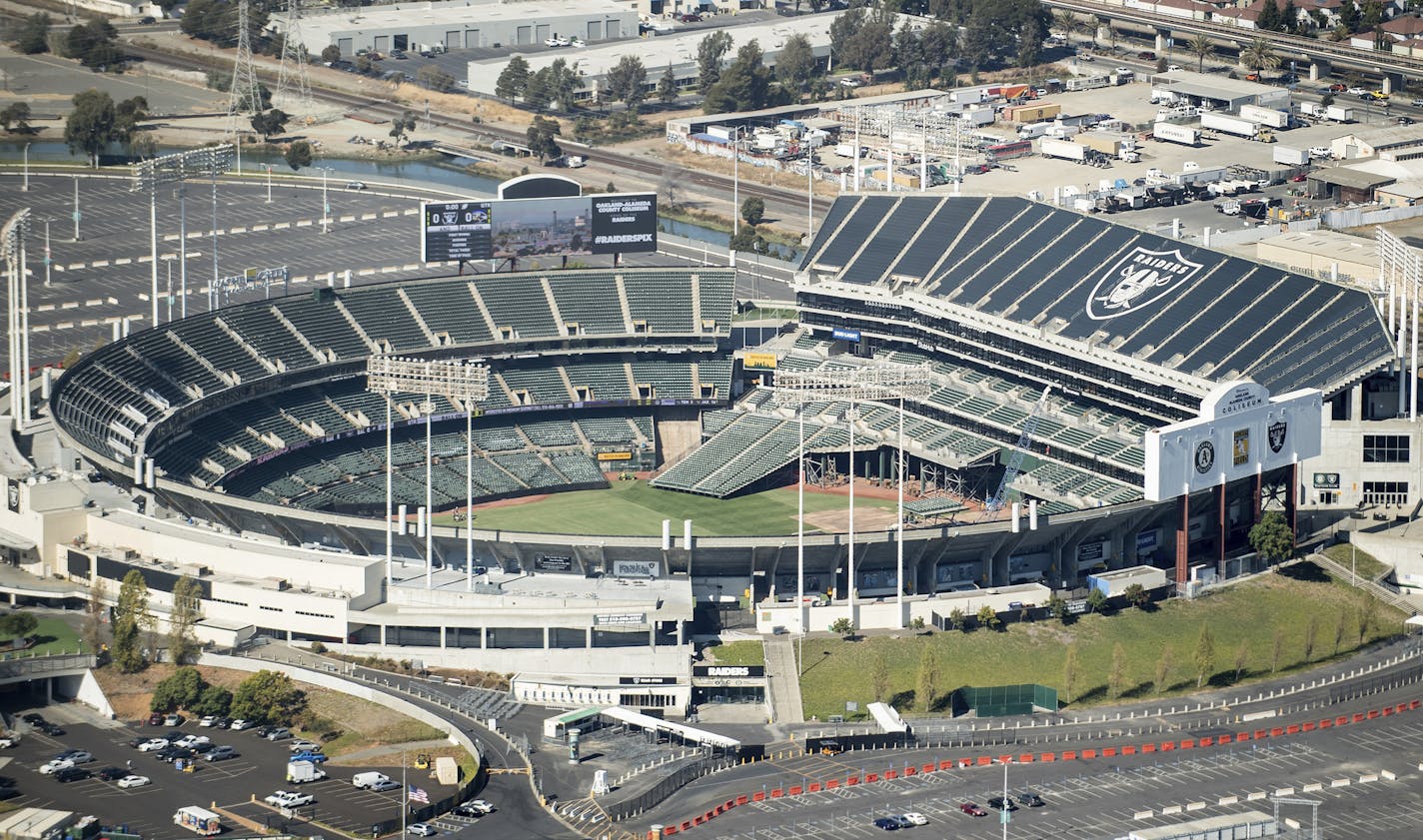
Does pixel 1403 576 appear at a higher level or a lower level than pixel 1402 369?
lower

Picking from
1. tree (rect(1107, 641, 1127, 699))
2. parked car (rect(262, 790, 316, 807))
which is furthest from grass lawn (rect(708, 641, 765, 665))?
parked car (rect(262, 790, 316, 807))

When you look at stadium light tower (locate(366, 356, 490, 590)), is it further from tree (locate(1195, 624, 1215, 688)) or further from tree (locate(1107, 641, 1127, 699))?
tree (locate(1195, 624, 1215, 688))

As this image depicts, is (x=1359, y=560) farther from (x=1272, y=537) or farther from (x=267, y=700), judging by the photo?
(x=267, y=700)

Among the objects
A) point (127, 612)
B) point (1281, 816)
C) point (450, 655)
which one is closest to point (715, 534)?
point (450, 655)

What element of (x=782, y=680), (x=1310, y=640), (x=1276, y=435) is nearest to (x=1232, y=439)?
(x=1276, y=435)

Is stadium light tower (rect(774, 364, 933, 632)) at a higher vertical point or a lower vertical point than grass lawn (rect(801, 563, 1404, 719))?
higher

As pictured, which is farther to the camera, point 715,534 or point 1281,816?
point 715,534

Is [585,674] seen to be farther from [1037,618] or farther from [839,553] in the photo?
[1037,618]
